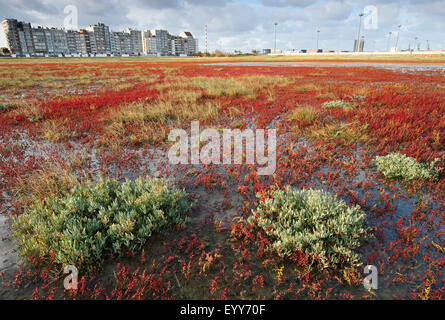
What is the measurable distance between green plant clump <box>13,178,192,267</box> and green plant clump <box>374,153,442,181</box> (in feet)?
15.7

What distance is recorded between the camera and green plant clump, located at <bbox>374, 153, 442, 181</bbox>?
5.07 meters

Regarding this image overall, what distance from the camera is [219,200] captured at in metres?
4.77

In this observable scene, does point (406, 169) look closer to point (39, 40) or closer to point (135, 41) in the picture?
point (39, 40)

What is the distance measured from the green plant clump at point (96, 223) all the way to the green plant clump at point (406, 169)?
4.79 meters

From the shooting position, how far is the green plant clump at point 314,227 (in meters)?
3.13

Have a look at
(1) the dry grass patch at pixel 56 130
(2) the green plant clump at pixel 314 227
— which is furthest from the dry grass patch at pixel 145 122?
(2) the green plant clump at pixel 314 227

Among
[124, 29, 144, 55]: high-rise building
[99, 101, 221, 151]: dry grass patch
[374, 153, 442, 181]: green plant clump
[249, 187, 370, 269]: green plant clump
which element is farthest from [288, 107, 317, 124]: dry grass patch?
[124, 29, 144, 55]: high-rise building

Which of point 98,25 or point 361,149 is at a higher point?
point 98,25

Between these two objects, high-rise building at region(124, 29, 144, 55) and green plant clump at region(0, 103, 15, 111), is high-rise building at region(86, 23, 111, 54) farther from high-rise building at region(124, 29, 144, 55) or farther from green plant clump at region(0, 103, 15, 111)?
green plant clump at region(0, 103, 15, 111)

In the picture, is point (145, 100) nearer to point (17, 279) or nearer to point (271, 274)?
point (17, 279)

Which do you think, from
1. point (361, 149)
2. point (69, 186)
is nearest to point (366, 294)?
point (361, 149)

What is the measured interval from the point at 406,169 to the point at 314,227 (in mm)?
3439

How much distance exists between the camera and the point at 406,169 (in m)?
5.27

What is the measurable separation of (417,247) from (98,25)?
21185 cm
